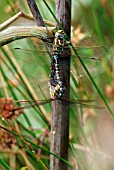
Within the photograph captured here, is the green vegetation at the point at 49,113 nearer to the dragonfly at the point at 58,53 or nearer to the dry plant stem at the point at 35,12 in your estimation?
the dragonfly at the point at 58,53

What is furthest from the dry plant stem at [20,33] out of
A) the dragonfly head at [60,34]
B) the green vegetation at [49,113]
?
the green vegetation at [49,113]

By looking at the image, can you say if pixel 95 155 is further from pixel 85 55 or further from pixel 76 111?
pixel 85 55

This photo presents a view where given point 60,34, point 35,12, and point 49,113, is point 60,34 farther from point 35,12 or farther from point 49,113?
point 49,113

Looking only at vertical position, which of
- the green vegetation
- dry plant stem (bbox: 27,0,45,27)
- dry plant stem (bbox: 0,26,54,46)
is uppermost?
dry plant stem (bbox: 27,0,45,27)

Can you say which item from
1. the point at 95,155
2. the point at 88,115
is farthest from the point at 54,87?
the point at 88,115

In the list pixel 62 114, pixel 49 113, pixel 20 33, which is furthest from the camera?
pixel 49 113

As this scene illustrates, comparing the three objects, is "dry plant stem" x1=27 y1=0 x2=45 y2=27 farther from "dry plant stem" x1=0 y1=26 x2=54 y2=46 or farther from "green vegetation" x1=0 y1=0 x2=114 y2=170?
"green vegetation" x1=0 y1=0 x2=114 y2=170

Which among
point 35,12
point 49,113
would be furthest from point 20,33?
point 49,113

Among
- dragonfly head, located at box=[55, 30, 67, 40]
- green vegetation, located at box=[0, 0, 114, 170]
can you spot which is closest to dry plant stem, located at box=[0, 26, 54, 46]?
dragonfly head, located at box=[55, 30, 67, 40]
